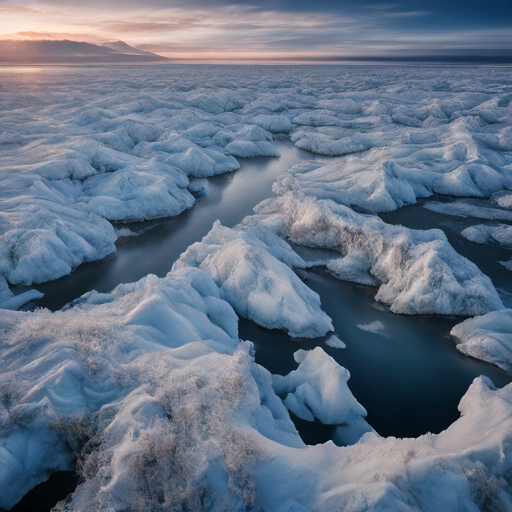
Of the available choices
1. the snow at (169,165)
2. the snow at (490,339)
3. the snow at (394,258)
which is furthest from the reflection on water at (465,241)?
the snow at (490,339)

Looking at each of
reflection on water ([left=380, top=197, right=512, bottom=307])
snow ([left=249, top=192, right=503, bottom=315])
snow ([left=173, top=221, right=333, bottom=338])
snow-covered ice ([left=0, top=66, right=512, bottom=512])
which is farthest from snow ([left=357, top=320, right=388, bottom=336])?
reflection on water ([left=380, top=197, right=512, bottom=307])

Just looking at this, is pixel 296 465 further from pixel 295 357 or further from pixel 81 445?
pixel 295 357

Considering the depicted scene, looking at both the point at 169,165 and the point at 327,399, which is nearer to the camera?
the point at 327,399

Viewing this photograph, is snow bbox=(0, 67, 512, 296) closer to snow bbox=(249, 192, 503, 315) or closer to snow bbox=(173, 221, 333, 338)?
snow bbox=(249, 192, 503, 315)

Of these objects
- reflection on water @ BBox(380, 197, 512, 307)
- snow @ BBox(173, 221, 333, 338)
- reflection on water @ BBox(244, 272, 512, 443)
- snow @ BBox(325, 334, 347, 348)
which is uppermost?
snow @ BBox(173, 221, 333, 338)

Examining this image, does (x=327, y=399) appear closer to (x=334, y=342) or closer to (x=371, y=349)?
(x=334, y=342)

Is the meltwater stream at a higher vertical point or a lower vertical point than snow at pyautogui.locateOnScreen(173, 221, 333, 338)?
lower

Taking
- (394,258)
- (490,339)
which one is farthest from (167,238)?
(490,339)

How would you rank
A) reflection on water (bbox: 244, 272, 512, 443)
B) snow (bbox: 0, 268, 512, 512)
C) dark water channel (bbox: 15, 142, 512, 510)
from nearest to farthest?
snow (bbox: 0, 268, 512, 512), reflection on water (bbox: 244, 272, 512, 443), dark water channel (bbox: 15, 142, 512, 510)
